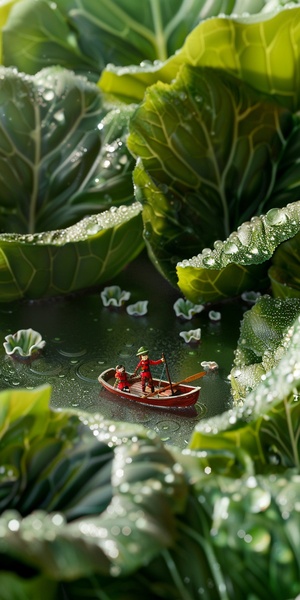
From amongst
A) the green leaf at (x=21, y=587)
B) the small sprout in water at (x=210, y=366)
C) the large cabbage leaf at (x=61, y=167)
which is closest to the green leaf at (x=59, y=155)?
the large cabbage leaf at (x=61, y=167)

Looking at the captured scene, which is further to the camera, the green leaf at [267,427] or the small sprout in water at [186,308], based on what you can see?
the small sprout in water at [186,308]

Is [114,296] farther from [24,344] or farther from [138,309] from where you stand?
[24,344]

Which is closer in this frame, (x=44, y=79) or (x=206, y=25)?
(x=206, y=25)

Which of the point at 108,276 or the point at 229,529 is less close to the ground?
the point at 229,529

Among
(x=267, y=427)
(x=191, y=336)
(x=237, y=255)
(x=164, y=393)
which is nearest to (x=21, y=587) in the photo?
(x=267, y=427)

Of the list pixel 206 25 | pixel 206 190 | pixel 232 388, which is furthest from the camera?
pixel 206 190

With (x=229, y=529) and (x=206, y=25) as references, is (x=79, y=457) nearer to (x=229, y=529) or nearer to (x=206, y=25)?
(x=229, y=529)

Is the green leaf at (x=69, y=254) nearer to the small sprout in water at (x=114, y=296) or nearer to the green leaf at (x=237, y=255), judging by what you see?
the small sprout in water at (x=114, y=296)

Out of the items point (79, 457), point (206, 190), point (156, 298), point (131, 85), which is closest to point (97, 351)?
point (156, 298)
